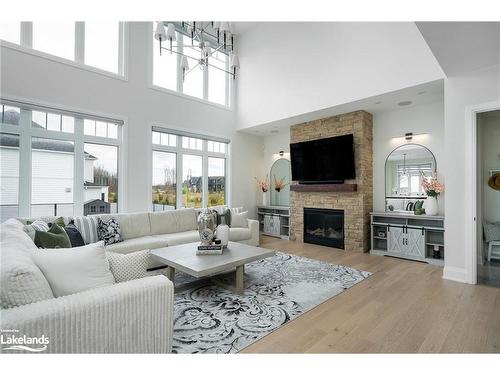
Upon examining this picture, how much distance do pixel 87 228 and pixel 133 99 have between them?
8.39ft

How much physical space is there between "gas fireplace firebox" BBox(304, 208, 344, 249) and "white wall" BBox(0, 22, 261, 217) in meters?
1.91

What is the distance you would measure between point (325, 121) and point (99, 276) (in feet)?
16.5

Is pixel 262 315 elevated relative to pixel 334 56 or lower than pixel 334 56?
lower

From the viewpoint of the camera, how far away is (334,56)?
4.69 m

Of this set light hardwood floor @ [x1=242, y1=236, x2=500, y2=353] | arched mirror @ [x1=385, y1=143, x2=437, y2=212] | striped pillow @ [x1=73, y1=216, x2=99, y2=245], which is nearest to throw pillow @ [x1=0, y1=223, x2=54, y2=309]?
light hardwood floor @ [x1=242, y1=236, x2=500, y2=353]

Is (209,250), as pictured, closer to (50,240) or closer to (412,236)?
(50,240)

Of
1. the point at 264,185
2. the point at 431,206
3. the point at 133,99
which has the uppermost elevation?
the point at 133,99

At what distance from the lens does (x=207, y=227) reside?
3.15 metres

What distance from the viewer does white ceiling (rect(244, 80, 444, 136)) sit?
12.7ft

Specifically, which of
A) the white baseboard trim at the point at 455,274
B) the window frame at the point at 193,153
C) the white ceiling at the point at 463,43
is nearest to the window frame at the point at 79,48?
the window frame at the point at 193,153

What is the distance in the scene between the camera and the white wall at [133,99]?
12.1ft

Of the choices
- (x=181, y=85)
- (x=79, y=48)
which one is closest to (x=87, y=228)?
(x=79, y=48)
